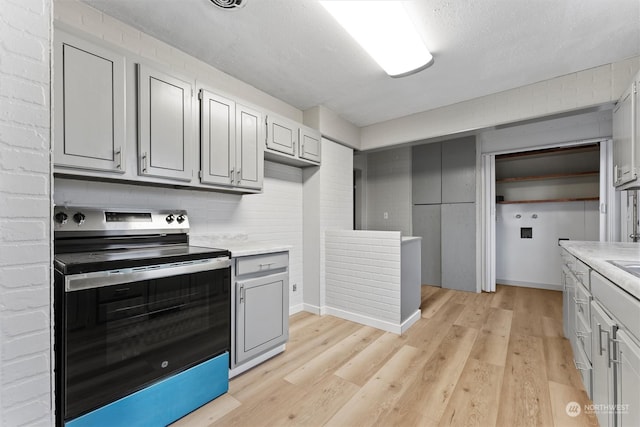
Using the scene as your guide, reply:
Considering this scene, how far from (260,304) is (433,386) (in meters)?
1.36

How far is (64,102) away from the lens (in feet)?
4.91

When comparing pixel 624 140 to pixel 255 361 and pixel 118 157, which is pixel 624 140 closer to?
pixel 255 361

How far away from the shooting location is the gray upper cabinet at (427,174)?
4.68m

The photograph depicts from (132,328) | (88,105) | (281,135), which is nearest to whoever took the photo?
(132,328)

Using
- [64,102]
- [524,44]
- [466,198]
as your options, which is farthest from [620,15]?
[64,102]

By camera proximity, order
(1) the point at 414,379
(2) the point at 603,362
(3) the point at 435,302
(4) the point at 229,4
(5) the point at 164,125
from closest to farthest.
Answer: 1. (2) the point at 603,362
2. (4) the point at 229,4
3. (5) the point at 164,125
4. (1) the point at 414,379
5. (3) the point at 435,302

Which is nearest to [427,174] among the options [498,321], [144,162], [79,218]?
[498,321]

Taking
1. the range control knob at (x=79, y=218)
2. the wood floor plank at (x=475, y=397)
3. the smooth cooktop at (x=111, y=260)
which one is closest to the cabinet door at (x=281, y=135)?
the smooth cooktop at (x=111, y=260)

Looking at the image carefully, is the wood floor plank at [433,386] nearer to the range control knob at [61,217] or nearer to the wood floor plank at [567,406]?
the wood floor plank at [567,406]

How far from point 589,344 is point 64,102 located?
3.26 metres

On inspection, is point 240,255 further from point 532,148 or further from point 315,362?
point 532,148

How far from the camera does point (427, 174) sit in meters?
4.77

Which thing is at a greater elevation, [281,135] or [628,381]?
[281,135]

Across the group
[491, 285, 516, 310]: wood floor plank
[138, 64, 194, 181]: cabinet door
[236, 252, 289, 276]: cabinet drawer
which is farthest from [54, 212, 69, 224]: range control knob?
[491, 285, 516, 310]: wood floor plank
